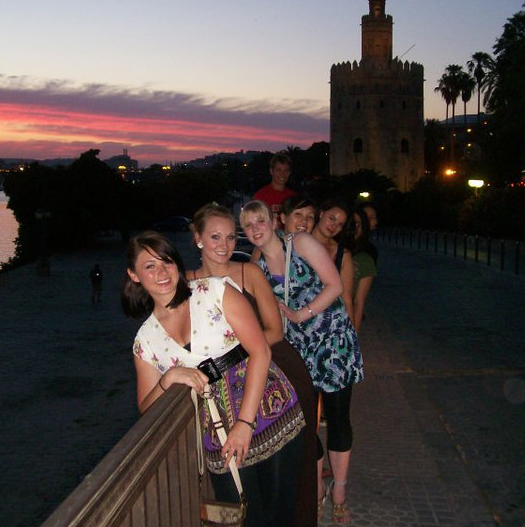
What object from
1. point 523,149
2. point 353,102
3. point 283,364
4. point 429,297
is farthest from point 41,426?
point 353,102

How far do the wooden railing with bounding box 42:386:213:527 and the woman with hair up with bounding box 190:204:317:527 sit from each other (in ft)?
1.90

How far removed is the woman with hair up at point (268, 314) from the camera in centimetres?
317

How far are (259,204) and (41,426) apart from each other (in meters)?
5.27

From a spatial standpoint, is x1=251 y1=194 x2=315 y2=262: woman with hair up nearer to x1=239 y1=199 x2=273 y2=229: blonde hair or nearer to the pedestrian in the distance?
x1=239 y1=199 x2=273 y2=229: blonde hair

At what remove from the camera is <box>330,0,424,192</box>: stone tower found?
72.4 m

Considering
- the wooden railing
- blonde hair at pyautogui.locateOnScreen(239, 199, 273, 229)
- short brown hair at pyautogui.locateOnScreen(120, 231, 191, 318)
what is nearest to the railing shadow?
blonde hair at pyautogui.locateOnScreen(239, 199, 273, 229)

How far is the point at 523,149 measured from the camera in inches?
1304

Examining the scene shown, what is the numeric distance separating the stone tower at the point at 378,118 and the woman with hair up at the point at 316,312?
226 feet

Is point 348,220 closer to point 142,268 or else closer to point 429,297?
point 142,268

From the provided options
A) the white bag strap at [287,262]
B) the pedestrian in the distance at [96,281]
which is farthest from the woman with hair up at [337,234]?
the pedestrian in the distance at [96,281]

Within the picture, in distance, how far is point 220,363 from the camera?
9.00 feet

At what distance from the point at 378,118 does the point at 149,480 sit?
73303 mm

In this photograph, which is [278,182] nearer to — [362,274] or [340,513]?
[362,274]

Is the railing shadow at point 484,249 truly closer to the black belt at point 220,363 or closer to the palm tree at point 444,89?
the black belt at point 220,363
